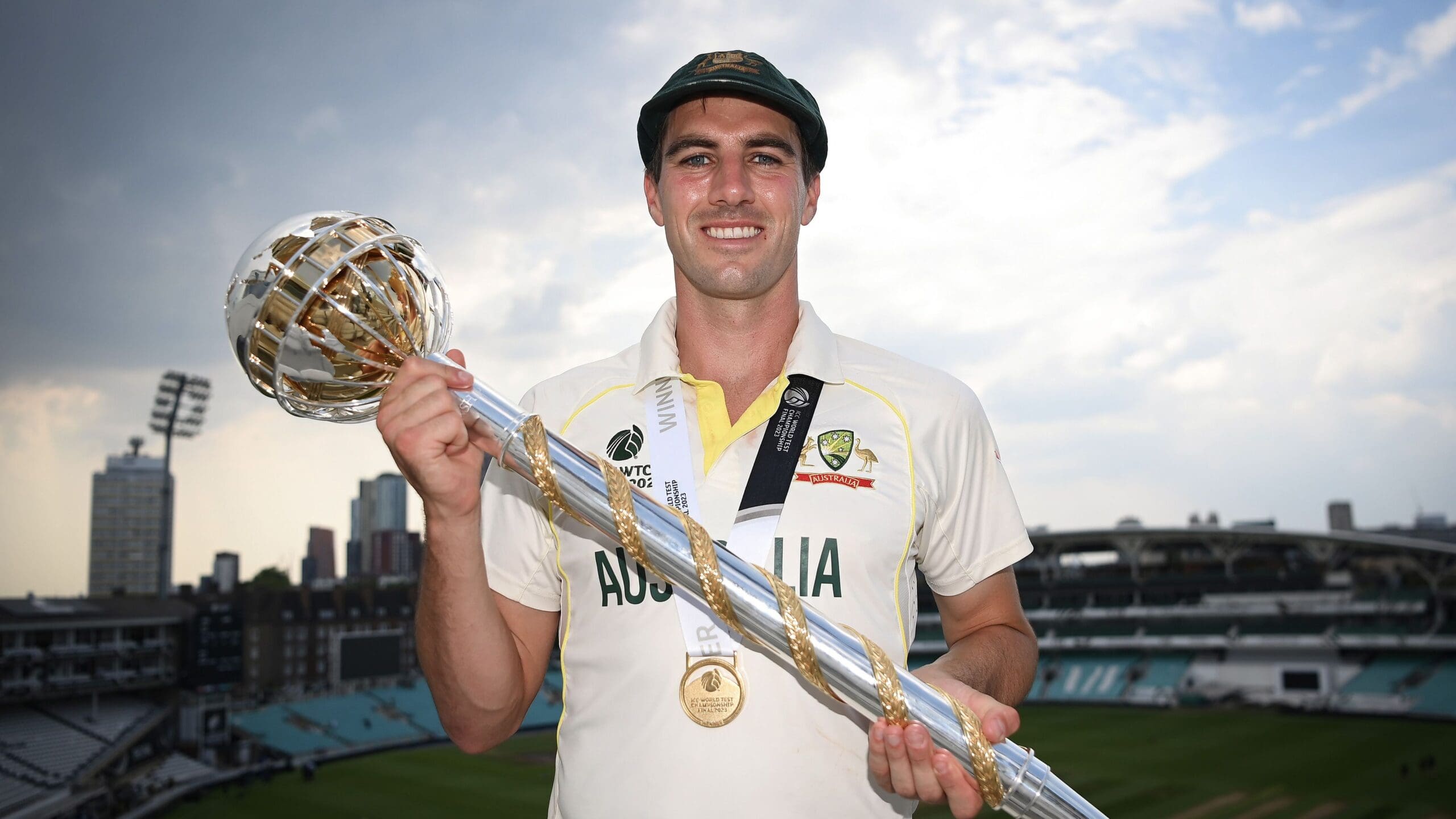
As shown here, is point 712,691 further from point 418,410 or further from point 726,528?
point 418,410

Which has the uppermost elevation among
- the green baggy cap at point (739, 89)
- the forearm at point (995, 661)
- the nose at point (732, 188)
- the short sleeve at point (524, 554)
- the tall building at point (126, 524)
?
the tall building at point (126, 524)

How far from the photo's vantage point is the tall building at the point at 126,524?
7181cm

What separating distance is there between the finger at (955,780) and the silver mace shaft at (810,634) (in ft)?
0.05

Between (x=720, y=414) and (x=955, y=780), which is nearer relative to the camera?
(x=955, y=780)

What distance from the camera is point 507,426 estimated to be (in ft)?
5.98

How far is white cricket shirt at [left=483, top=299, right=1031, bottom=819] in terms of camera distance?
1.83 m

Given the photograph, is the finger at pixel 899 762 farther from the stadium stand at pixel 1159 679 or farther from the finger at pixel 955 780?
the stadium stand at pixel 1159 679

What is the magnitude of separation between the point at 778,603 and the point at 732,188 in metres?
0.86

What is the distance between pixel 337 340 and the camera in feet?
6.06

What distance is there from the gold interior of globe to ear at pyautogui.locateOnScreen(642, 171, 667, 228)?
58cm

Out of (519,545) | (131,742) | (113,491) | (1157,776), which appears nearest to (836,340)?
(519,545)

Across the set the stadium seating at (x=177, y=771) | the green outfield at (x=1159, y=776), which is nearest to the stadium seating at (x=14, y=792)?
the stadium seating at (x=177, y=771)

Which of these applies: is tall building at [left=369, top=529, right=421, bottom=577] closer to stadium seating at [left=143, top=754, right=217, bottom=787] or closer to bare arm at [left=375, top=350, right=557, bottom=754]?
stadium seating at [left=143, top=754, right=217, bottom=787]

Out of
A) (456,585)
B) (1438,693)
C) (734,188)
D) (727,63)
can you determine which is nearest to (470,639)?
(456,585)
